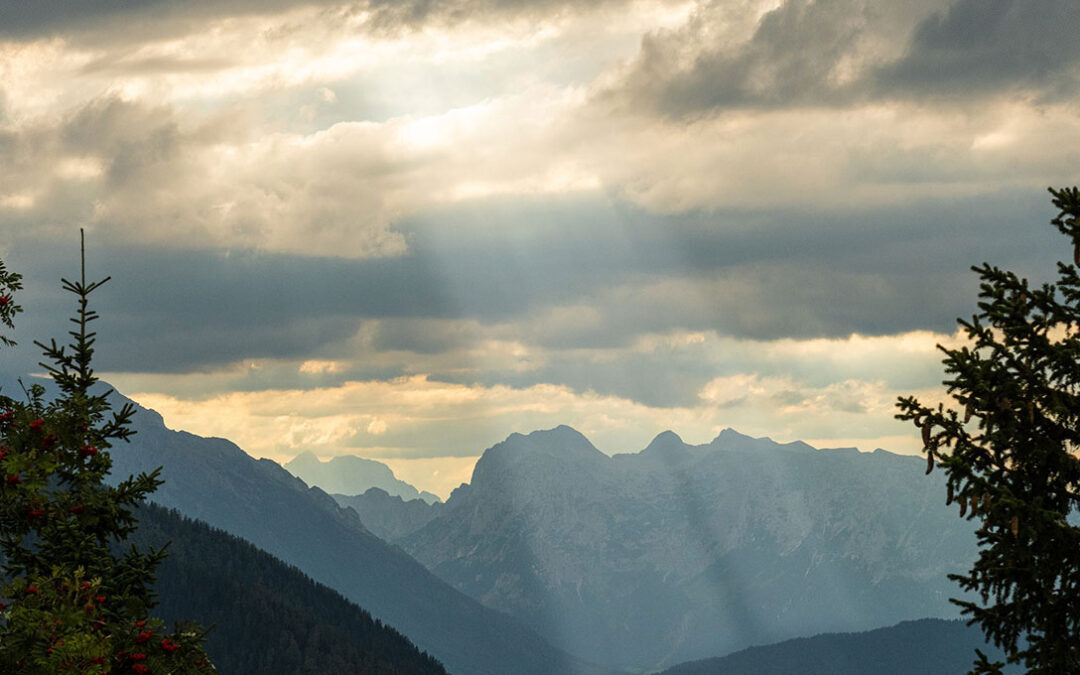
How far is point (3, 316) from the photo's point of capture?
96.4 feet

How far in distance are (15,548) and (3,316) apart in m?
5.60

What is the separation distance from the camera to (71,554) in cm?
2680

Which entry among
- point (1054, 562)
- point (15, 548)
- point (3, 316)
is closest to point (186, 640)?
point (15, 548)

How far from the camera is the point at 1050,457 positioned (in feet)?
73.3

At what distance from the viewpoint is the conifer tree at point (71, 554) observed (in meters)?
23.2

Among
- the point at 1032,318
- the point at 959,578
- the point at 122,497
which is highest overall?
the point at 1032,318

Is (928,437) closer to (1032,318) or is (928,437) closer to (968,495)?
(968,495)

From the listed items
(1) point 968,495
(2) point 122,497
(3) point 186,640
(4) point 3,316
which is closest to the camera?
(1) point 968,495

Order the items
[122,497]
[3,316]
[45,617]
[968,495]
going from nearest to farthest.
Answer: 1. [968,495]
2. [45,617]
3. [122,497]
4. [3,316]

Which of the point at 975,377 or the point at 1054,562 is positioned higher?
the point at 975,377

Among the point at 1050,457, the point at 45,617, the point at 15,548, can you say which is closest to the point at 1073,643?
the point at 1050,457

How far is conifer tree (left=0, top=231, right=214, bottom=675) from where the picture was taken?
23172 mm

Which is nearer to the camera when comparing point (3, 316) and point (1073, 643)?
point (1073, 643)

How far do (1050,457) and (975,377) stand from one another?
1.83m
